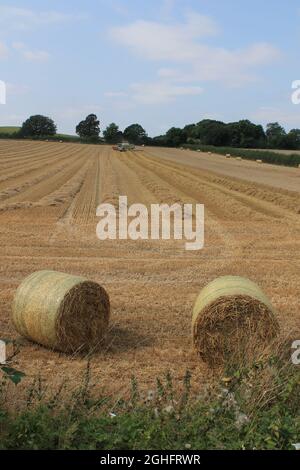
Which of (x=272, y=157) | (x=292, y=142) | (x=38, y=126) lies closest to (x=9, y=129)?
(x=38, y=126)

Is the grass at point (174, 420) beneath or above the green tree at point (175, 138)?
beneath

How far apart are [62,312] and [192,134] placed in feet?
463

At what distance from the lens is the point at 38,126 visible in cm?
15388

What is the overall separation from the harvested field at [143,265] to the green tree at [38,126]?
129813 millimetres

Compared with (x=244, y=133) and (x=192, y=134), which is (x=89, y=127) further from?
(x=244, y=133)

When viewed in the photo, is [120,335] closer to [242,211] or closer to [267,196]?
[242,211]

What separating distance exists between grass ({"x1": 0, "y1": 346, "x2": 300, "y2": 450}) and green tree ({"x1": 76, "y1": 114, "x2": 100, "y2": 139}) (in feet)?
540

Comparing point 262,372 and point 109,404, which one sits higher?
point 262,372

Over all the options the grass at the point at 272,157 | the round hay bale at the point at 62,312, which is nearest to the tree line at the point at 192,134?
the grass at the point at 272,157

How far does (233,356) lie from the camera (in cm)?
674

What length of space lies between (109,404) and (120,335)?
256 centimetres

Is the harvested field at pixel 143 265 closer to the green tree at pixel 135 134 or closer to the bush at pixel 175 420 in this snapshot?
the bush at pixel 175 420

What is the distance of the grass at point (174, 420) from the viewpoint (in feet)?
14.9

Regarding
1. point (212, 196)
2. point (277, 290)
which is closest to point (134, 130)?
point (212, 196)
